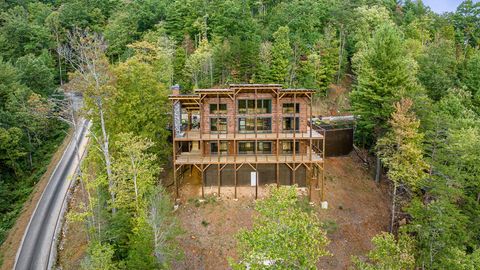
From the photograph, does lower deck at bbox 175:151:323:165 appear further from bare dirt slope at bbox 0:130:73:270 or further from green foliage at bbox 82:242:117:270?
bare dirt slope at bbox 0:130:73:270

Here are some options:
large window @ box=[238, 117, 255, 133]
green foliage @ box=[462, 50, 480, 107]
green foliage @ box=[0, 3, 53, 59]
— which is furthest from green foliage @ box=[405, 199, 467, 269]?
green foliage @ box=[0, 3, 53, 59]

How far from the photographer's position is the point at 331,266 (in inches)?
829

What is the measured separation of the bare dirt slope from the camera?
22.7 metres

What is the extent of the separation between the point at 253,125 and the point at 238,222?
8.20 metres

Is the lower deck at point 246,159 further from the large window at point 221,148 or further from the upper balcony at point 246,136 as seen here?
the upper balcony at point 246,136

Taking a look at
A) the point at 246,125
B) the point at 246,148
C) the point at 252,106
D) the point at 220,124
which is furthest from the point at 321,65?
the point at 220,124

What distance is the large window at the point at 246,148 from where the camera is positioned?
88.0 feet

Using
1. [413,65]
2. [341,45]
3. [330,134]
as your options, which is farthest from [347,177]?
[341,45]

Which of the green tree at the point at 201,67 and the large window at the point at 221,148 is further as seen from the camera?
the green tree at the point at 201,67

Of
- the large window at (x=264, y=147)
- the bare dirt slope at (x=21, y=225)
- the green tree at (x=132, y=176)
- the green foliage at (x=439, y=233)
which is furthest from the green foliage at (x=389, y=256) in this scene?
the bare dirt slope at (x=21, y=225)

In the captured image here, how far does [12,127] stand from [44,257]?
1531cm

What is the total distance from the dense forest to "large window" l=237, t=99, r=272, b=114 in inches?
261

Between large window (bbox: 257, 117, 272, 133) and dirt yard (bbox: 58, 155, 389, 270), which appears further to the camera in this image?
large window (bbox: 257, 117, 272, 133)

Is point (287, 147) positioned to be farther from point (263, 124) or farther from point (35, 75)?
point (35, 75)
